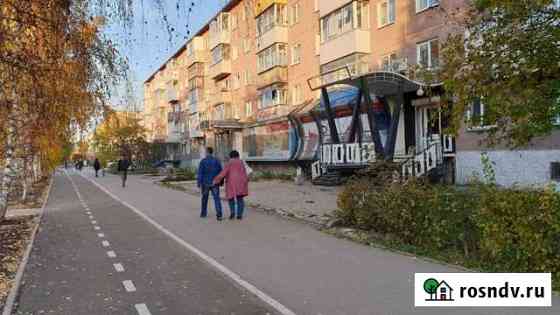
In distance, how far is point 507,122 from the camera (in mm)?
7789

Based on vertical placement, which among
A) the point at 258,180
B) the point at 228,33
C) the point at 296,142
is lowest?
the point at 258,180

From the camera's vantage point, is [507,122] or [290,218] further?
[290,218]

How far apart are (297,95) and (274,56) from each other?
A: 3774 mm

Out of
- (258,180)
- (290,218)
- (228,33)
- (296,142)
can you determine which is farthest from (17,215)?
(228,33)

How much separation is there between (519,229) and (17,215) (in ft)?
45.4

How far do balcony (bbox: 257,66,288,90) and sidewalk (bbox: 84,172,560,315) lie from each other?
24602 mm

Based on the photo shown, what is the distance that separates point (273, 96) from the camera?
37031 millimetres

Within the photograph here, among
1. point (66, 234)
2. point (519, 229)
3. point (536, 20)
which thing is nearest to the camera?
point (519, 229)

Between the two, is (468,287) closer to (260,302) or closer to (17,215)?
(260,302)

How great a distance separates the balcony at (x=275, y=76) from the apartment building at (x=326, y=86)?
7 cm

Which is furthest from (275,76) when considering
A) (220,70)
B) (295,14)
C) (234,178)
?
(234,178)

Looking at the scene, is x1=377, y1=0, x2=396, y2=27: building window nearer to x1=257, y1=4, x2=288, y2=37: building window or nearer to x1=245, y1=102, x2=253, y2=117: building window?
x1=257, y1=4, x2=288, y2=37: building window

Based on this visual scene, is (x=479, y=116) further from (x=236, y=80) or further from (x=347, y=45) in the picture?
(x=236, y=80)

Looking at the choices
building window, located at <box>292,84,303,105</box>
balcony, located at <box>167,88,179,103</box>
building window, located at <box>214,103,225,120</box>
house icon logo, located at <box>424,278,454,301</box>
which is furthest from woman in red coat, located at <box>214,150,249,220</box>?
balcony, located at <box>167,88,179,103</box>
